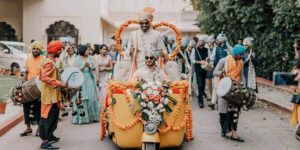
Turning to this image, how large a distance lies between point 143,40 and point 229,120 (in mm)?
2371

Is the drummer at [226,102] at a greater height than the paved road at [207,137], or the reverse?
the drummer at [226,102]

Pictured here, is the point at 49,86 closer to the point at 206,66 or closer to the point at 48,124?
the point at 48,124

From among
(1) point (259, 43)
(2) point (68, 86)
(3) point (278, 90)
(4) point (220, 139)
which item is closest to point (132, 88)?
(2) point (68, 86)

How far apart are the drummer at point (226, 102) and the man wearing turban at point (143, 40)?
1.28 metres

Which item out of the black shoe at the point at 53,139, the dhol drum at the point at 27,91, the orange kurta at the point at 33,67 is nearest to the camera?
the dhol drum at the point at 27,91

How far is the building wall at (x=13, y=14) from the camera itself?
2525cm

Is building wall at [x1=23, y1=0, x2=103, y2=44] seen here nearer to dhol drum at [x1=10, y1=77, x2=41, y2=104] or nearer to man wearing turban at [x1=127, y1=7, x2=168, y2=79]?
man wearing turban at [x1=127, y1=7, x2=168, y2=79]

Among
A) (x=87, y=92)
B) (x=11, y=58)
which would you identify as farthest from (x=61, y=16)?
(x=87, y=92)

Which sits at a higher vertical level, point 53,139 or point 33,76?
point 33,76

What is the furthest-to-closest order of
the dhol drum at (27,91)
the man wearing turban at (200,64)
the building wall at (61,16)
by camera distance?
1. the building wall at (61,16)
2. the man wearing turban at (200,64)
3. the dhol drum at (27,91)

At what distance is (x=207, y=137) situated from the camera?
25.8 feet

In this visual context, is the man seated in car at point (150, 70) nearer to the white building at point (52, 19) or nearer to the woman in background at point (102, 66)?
the woman in background at point (102, 66)

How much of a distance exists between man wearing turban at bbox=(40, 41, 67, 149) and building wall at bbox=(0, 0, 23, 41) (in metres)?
19.6

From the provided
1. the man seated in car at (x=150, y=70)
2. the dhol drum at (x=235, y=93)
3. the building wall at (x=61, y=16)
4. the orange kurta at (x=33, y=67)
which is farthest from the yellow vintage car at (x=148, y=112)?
the building wall at (x=61, y=16)
